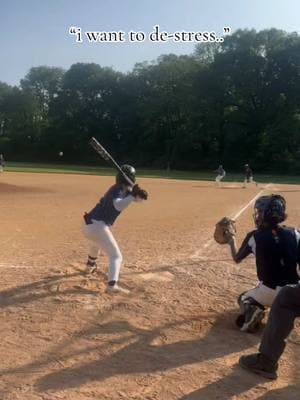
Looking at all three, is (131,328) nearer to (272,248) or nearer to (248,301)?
(248,301)

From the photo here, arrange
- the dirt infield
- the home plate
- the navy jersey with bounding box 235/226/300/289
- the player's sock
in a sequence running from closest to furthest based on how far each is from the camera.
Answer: the dirt infield → the navy jersey with bounding box 235/226/300/289 → the home plate → the player's sock

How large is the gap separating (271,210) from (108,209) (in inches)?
96.1

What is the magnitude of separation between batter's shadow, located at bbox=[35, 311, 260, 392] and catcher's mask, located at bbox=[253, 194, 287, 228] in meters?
1.15

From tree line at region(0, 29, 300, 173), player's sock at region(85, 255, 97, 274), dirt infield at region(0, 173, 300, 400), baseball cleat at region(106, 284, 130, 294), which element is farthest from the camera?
tree line at region(0, 29, 300, 173)

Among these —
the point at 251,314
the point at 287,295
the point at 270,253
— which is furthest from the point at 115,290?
the point at 287,295

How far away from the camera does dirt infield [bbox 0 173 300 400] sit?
145 inches

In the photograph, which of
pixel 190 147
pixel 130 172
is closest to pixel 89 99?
pixel 190 147

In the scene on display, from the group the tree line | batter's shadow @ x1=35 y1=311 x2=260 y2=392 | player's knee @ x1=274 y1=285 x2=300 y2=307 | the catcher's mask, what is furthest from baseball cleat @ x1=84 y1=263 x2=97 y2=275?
the tree line

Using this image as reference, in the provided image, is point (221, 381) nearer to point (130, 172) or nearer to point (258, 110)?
point (130, 172)

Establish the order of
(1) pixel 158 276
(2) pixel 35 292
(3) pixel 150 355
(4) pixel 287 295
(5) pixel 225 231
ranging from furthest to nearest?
(1) pixel 158 276, (2) pixel 35 292, (5) pixel 225 231, (3) pixel 150 355, (4) pixel 287 295

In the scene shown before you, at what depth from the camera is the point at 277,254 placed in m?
4.46

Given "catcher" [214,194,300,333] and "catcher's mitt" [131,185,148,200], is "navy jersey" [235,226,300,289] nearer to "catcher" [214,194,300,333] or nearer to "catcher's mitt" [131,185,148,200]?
"catcher" [214,194,300,333]

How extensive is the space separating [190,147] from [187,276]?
51020mm

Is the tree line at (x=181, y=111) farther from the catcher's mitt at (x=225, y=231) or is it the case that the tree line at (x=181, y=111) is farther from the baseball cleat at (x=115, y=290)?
the catcher's mitt at (x=225, y=231)
